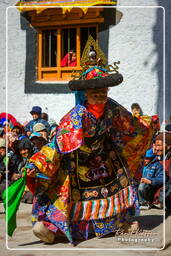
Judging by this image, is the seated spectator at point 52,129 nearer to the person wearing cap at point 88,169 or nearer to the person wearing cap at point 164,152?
the person wearing cap at point 88,169

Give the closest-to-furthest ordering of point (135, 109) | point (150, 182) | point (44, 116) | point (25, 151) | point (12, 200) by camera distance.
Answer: point (12, 200) → point (150, 182) → point (25, 151) → point (135, 109) → point (44, 116)

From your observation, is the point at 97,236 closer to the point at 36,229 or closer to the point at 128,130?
the point at 36,229

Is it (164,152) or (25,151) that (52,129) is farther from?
(164,152)

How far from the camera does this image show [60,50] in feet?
34.2

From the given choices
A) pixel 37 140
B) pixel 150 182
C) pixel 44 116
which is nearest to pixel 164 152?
pixel 150 182

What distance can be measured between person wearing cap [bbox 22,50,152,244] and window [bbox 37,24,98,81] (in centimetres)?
575

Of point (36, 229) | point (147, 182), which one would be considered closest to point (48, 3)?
point (147, 182)

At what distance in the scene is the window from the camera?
33.8ft

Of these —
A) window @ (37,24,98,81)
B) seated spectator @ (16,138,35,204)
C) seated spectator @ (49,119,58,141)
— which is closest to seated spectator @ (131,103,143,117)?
seated spectator @ (49,119,58,141)

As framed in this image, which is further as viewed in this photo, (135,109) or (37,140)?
(135,109)

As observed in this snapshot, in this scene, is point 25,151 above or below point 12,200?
above

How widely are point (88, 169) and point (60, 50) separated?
6.31 m

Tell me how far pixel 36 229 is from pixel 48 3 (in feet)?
22.8

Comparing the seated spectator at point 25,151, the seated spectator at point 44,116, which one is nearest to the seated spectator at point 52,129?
the seated spectator at point 44,116
